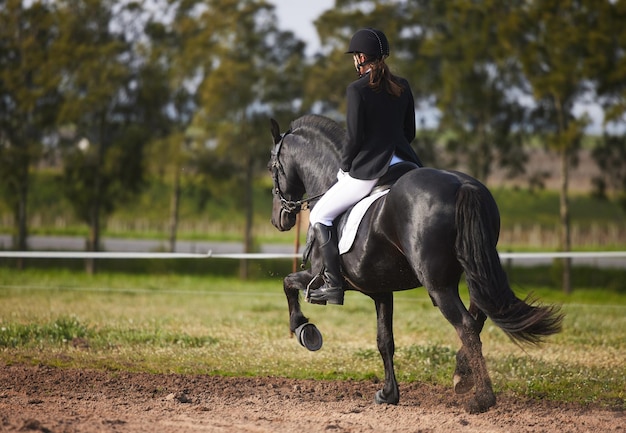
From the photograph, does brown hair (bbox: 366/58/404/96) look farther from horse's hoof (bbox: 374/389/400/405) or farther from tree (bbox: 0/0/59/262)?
tree (bbox: 0/0/59/262)

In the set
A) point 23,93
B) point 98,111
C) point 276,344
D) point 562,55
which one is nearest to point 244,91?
point 98,111

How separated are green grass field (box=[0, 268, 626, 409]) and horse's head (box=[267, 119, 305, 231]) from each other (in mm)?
1736

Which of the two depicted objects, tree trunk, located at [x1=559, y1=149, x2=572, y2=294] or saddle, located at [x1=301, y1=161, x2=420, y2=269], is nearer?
saddle, located at [x1=301, y1=161, x2=420, y2=269]

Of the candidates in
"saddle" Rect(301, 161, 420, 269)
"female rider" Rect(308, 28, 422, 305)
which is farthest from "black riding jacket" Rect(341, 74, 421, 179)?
"saddle" Rect(301, 161, 420, 269)

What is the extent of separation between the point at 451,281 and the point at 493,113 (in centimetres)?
2035

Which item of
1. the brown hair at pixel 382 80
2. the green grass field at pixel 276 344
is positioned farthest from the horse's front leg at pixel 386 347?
the brown hair at pixel 382 80

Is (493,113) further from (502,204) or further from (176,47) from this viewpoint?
(176,47)

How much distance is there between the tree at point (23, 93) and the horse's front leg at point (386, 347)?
21279mm

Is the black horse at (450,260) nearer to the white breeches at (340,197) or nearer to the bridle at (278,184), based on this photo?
the white breeches at (340,197)

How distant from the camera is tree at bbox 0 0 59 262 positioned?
2661cm

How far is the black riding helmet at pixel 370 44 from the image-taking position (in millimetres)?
6918

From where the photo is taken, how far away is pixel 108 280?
78.9 ft

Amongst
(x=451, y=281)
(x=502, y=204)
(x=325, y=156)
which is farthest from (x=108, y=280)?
(x=451, y=281)

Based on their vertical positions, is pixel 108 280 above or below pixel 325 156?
below
